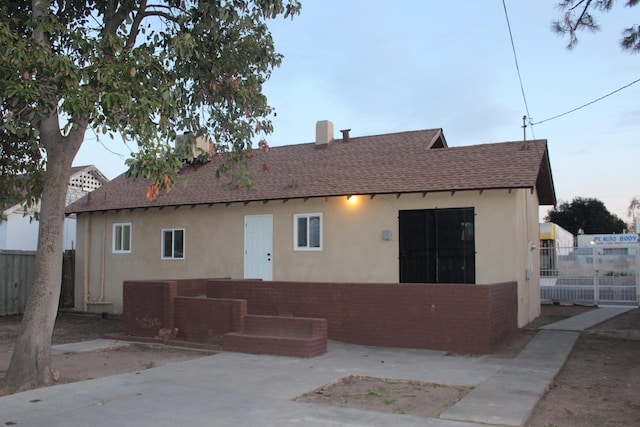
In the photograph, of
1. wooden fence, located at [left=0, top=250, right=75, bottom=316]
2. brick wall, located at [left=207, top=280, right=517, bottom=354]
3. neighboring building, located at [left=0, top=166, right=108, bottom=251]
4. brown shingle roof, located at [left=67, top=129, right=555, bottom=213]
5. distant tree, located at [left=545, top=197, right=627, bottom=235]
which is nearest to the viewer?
brick wall, located at [left=207, top=280, right=517, bottom=354]

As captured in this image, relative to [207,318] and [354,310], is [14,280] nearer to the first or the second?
[207,318]

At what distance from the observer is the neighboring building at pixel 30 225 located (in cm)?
2777

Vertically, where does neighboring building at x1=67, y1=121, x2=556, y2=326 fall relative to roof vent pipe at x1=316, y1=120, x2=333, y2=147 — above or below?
below

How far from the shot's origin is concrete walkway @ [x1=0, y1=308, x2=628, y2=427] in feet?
21.9

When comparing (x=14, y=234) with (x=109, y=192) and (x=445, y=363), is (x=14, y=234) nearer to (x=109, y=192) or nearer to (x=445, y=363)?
(x=109, y=192)

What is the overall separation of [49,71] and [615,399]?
874 centimetres

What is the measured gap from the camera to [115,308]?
20016mm

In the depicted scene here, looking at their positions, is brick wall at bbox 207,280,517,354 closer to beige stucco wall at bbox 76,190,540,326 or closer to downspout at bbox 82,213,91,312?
beige stucco wall at bbox 76,190,540,326

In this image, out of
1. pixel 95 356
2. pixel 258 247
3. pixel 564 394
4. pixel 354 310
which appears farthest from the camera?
pixel 258 247

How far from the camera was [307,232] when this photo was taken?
16.6 m

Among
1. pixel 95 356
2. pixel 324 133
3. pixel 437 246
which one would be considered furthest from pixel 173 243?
pixel 437 246

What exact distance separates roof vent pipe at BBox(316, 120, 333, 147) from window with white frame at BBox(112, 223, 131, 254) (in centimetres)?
707

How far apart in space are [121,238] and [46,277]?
39.2ft

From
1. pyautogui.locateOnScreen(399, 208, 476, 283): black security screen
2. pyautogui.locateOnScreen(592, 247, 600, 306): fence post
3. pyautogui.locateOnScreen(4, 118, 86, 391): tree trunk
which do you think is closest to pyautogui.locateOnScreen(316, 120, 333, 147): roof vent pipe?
pyautogui.locateOnScreen(399, 208, 476, 283): black security screen
